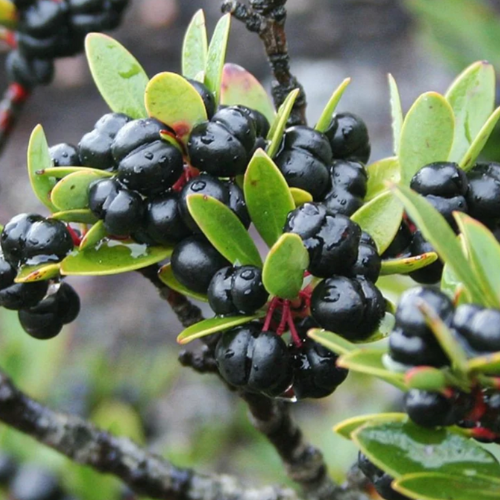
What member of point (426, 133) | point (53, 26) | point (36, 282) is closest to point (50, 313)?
point (36, 282)

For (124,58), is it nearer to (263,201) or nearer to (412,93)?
(263,201)

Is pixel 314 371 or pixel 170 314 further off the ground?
pixel 314 371

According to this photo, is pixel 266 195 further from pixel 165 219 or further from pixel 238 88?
pixel 238 88

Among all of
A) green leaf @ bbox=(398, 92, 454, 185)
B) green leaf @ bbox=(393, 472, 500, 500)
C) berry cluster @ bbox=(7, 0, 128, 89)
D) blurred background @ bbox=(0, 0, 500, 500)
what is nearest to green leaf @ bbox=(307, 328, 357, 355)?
green leaf @ bbox=(393, 472, 500, 500)

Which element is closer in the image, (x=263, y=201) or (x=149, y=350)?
(x=263, y=201)

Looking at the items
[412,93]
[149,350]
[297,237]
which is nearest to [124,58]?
[297,237]

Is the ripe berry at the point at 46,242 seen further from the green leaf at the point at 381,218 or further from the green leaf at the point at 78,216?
the green leaf at the point at 381,218

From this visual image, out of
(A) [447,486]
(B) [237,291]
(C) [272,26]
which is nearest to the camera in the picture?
(A) [447,486]
